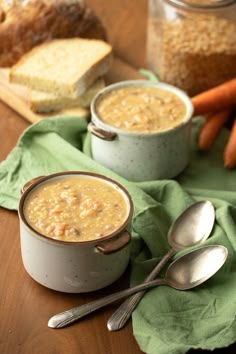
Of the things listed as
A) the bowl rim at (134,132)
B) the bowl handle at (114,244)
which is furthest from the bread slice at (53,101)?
the bowl handle at (114,244)

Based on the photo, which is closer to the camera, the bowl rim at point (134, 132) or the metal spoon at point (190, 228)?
the metal spoon at point (190, 228)

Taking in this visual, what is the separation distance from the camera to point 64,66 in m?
2.17

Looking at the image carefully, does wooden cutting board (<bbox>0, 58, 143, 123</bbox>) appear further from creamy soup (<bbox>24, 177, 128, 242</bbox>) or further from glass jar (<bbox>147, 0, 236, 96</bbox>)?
creamy soup (<bbox>24, 177, 128, 242</bbox>)

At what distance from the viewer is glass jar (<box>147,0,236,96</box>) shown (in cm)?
214

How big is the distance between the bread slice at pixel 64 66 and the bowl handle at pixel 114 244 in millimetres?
710

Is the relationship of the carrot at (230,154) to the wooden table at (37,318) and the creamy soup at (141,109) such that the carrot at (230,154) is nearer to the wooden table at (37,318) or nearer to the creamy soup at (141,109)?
the creamy soup at (141,109)

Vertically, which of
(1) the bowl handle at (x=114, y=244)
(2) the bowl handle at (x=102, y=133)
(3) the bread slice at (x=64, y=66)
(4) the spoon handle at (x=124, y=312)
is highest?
(1) the bowl handle at (x=114, y=244)

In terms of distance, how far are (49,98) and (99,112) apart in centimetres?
24

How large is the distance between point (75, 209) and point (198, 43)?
829 millimetres

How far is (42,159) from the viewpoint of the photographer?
1921mm

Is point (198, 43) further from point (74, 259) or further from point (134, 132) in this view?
point (74, 259)

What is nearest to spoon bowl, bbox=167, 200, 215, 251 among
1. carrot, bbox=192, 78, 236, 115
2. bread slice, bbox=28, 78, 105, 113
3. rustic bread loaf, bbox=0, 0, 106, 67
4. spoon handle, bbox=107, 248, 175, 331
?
spoon handle, bbox=107, 248, 175, 331

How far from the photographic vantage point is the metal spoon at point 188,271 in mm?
1475

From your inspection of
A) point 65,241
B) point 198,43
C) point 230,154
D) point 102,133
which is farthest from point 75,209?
point 198,43
